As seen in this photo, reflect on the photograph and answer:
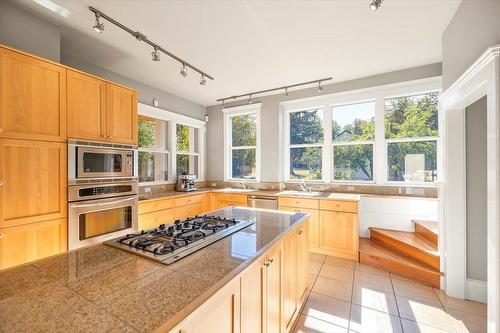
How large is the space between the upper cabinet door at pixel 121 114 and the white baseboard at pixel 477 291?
166 inches

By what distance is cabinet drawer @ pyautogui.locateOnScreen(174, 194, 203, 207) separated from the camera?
150 inches

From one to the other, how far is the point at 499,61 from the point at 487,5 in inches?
24.2

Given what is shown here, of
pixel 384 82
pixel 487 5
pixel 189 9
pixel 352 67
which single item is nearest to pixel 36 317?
pixel 189 9

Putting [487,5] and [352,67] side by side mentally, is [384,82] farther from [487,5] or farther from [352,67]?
[487,5]

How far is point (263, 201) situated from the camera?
156 inches

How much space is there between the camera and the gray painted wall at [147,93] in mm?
2920

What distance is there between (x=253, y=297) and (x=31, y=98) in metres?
2.54

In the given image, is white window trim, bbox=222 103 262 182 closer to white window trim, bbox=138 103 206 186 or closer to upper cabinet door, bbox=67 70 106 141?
white window trim, bbox=138 103 206 186

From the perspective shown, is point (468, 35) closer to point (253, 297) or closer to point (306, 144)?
point (306, 144)

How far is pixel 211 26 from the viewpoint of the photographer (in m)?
2.33

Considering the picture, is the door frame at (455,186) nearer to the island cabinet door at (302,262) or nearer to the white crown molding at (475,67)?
the white crown molding at (475,67)

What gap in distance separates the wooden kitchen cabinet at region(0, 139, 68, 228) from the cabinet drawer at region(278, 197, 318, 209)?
2.90 metres

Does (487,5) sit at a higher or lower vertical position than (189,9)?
lower

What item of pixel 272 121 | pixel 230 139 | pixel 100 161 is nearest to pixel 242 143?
pixel 230 139
